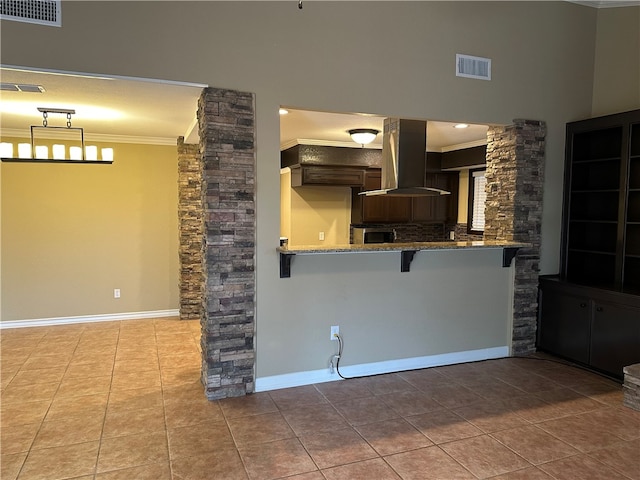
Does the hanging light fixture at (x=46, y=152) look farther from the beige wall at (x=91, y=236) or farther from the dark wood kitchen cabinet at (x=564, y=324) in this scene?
the dark wood kitchen cabinet at (x=564, y=324)

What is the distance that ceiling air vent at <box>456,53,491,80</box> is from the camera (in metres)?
3.87

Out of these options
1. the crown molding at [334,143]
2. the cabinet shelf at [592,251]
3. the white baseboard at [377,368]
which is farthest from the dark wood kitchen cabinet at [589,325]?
the crown molding at [334,143]

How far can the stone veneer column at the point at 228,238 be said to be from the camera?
3170 mm

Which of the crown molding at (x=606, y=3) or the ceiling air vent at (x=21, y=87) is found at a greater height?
the crown molding at (x=606, y=3)

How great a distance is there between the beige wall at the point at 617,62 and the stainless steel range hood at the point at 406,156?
1.89 meters

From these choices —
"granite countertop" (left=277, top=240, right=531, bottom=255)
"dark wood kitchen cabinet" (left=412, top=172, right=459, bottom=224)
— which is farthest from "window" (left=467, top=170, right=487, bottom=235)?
"granite countertop" (left=277, top=240, right=531, bottom=255)

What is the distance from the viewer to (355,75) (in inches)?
139

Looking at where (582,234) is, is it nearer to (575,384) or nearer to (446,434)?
(575,384)

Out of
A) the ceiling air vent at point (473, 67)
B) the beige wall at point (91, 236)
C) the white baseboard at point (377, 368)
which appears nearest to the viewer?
the white baseboard at point (377, 368)

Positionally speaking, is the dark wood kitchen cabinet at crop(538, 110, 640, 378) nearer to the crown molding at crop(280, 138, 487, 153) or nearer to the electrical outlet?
the crown molding at crop(280, 138, 487, 153)

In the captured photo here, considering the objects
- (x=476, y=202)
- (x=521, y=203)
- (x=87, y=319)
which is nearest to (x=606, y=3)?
(x=521, y=203)

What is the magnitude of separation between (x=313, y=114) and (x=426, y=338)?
2363mm

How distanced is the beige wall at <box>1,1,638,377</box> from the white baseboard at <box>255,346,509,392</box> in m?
0.07

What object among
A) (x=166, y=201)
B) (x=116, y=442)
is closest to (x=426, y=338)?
(x=116, y=442)
